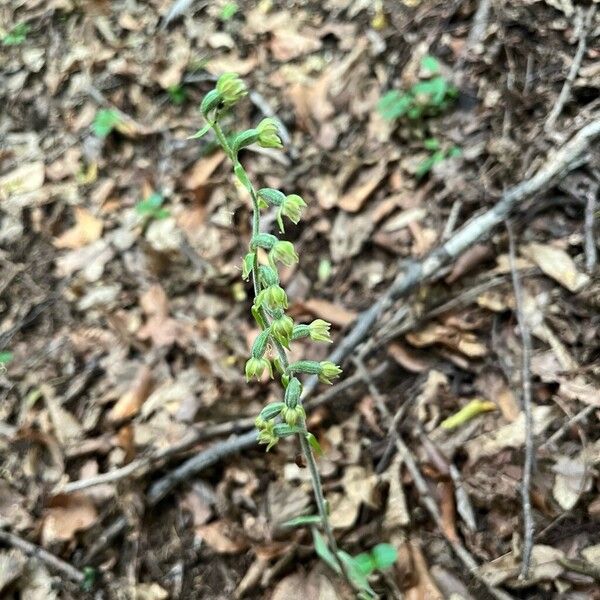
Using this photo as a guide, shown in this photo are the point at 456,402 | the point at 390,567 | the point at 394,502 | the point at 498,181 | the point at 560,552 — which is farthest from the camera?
the point at 498,181

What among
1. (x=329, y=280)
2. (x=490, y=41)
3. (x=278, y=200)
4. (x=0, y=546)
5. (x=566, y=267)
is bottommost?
(x=0, y=546)

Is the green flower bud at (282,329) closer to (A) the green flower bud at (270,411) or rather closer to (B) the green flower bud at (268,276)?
(B) the green flower bud at (268,276)

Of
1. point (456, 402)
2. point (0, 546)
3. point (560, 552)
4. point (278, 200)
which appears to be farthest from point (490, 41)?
point (0, 546)

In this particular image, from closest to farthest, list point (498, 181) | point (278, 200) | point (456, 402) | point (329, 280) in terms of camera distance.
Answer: point (278, 200)
point (456, 402)
point (498, 181)
point (329, 280)

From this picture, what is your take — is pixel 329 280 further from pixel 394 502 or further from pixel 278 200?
pixel 278 200

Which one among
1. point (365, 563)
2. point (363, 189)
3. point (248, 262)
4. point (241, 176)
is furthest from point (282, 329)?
point (363, 189)

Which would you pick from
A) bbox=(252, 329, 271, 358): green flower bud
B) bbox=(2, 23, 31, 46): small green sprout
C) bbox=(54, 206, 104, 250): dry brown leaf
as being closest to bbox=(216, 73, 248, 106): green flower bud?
bbox=(252, 329, 271, 358): green flower bud

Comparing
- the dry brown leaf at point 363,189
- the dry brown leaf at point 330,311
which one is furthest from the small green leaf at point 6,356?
the dry brown leaf at point 363,189

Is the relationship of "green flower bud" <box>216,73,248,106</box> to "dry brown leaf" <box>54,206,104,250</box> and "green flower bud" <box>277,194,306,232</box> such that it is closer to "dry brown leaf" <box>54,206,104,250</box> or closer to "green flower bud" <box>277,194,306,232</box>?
"green flower bud" <box>277,194,306,232</box>
